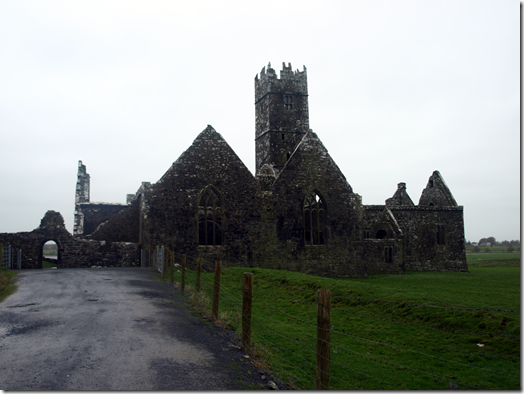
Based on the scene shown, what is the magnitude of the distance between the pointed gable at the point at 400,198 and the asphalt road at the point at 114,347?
35602 mm

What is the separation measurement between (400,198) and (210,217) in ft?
86.0

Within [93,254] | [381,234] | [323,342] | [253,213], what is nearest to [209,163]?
[253,213]

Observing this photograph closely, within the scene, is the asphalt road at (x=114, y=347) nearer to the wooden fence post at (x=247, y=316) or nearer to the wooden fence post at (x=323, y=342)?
the wooden fence post at (x=247, y=316)

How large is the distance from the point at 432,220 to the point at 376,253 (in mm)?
9318

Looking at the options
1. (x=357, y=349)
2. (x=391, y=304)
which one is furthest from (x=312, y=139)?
(x=357, y=349)

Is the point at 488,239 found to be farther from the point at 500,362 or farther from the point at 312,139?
the point at 500,362

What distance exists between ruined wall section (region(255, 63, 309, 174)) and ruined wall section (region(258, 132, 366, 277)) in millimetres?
9119

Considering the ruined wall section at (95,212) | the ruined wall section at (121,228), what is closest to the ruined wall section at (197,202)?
the ruined wall section at (121,228)

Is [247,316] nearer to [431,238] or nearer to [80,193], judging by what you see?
[80,193]

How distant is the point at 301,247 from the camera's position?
80.8ft

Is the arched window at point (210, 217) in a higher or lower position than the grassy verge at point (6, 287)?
higher

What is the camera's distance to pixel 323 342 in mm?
5664

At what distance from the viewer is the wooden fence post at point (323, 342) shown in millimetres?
5645

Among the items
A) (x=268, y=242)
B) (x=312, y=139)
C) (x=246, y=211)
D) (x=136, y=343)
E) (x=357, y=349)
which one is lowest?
(x=357, y=349)
